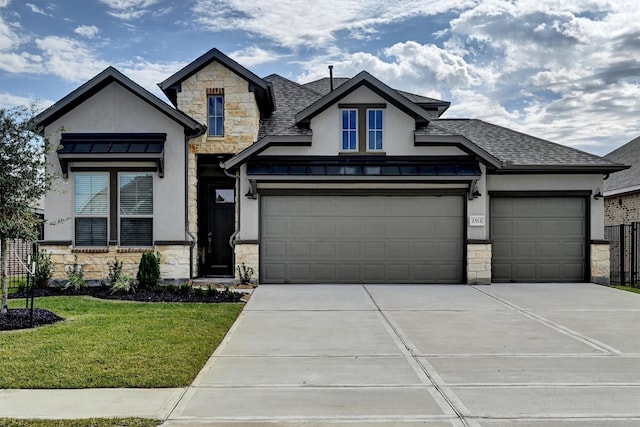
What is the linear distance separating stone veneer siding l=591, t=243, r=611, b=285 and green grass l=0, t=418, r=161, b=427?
1391 cm

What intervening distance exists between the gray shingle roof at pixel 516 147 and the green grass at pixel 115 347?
8800 mm

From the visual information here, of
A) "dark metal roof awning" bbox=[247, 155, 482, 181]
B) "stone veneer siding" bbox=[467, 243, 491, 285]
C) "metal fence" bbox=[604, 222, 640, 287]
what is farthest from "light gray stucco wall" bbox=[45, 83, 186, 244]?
"metal fence" bbox=[604, 222, 640, 287]

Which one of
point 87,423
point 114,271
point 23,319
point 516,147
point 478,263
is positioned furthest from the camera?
point 516,147

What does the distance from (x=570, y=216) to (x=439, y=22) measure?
761cm

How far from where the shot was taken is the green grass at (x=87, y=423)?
459cm

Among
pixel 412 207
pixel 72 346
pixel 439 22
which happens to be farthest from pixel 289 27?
pixel 72 346

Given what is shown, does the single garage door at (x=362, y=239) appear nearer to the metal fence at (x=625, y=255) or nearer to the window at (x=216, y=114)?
the window at (x=216, y=114)

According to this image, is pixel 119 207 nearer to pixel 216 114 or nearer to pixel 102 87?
pixel 102 87

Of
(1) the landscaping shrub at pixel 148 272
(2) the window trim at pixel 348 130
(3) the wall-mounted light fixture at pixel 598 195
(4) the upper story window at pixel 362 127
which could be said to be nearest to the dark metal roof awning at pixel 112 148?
(1) the landscaping shrub at pixel 148 272

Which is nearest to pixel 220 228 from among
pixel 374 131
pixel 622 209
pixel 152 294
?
pixel 152 294

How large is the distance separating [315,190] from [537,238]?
21.6ft

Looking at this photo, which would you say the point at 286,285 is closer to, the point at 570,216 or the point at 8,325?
the point at 8,325

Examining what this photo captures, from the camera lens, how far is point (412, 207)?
14.6m

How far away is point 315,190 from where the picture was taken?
14.5 meters
